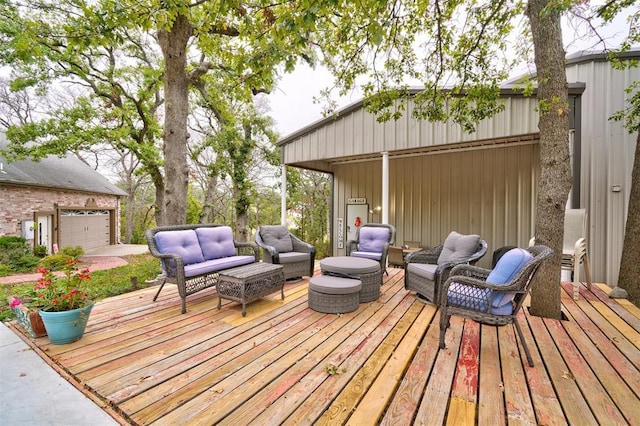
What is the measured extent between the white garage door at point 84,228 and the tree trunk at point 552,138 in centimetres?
1496

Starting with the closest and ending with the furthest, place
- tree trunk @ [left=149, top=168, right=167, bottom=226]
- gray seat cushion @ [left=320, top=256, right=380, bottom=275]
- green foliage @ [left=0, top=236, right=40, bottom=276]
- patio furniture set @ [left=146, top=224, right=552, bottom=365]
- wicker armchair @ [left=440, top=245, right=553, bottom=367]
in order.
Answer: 1. wicker armchair @ [left=440, top=245, right=553, bottom=367]
2. patio furniture set @ [left=146, top=224, right=552, bottom=365]
3. gray seat cushion @ [left=320, top=256, right=380, bottom=275]
4. green foliage @ [left=0, top=236, right=40, bottom=276]
5. tree trunk @ [left=149, top=168, right=167, bottom=226]

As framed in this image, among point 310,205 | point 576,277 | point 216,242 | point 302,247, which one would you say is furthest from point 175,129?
point 310,205

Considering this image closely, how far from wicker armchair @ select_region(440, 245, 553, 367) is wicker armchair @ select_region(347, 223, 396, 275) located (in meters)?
2.30

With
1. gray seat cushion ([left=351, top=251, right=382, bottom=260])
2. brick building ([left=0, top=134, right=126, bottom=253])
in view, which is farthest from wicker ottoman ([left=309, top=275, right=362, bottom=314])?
brick building ([left=0, top=134, right=126, bottom=253])

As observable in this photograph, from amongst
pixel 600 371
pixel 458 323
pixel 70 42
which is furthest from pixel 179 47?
A: pixel 600 371

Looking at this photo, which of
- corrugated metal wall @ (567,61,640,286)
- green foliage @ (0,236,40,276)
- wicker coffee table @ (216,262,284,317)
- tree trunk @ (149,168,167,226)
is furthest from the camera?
tree trunk @ (149,168,167,226)

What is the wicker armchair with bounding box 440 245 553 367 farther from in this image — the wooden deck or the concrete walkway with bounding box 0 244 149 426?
the concrete walkway with bounding box 0 244 149 426

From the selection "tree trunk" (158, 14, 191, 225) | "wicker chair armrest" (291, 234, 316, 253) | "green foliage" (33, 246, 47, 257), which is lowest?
"green foliage" (33, 246, 47, 257)

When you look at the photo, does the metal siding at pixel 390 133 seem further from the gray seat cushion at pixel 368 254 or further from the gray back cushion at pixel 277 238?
the gray back cushion at pixel 277 238

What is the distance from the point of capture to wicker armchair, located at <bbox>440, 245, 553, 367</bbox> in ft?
7.08

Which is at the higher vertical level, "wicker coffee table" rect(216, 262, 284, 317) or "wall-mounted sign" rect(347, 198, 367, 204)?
"wall-mounted sign" rect(347, 198, 367, 204)

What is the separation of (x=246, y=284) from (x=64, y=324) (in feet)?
5.39

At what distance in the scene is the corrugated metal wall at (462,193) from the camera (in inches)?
234

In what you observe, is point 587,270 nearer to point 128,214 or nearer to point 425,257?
point 425,257
